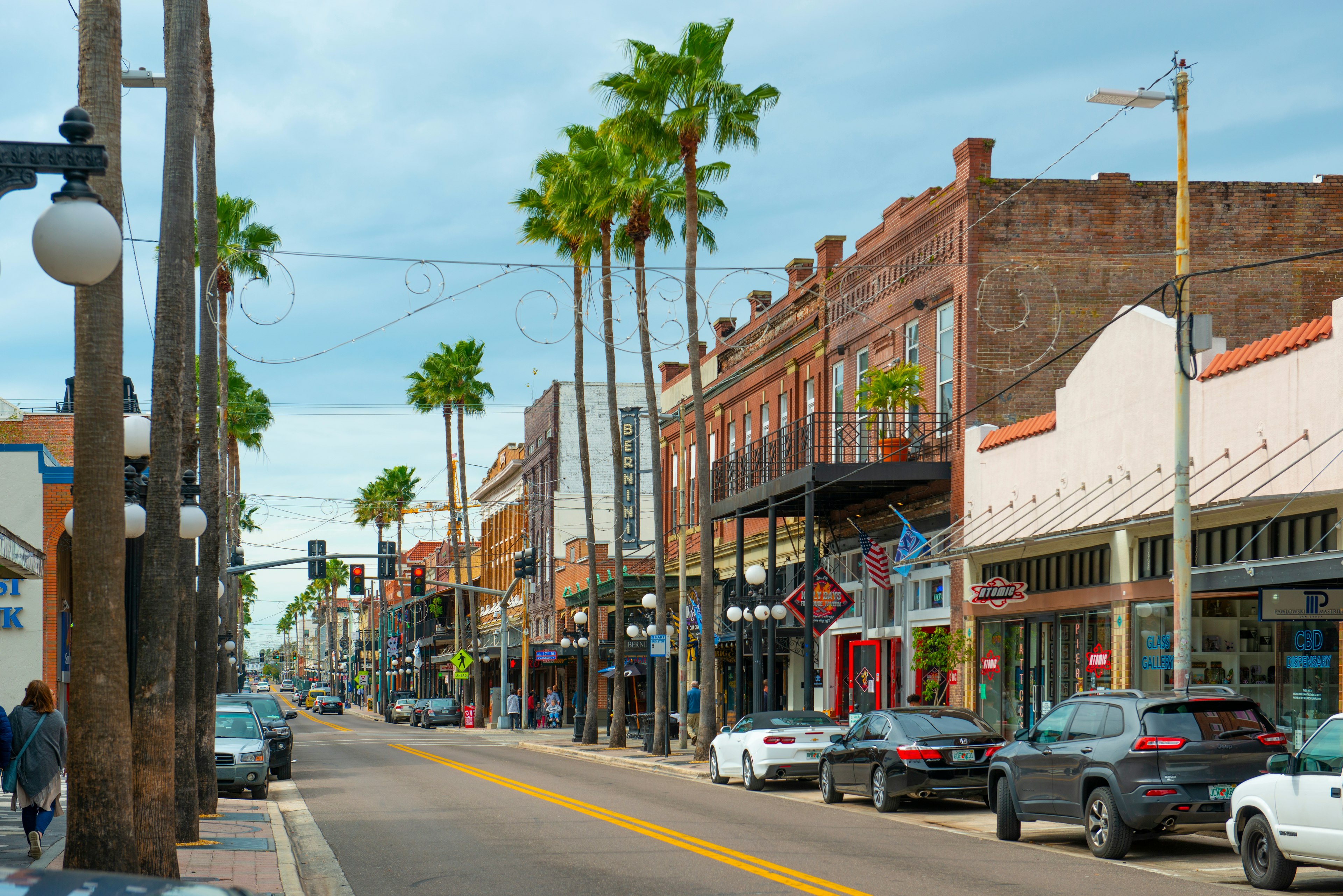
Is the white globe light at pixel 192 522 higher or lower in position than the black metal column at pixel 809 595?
higher

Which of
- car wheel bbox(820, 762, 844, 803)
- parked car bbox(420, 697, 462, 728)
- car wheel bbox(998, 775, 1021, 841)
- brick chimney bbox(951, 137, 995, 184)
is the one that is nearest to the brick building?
brick chimney bbox(951, 137, 995, 184)

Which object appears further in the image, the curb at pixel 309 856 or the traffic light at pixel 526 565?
the traffic light at pixel 526 565

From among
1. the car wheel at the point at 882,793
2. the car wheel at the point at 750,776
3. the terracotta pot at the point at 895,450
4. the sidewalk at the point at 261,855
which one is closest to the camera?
the sidewalk at the point at 261,855

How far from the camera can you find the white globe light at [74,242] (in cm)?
751

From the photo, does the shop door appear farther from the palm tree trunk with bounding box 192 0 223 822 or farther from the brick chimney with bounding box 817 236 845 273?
the palm tree trunk with bounding box 192 0 223 822

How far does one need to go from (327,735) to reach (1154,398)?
40.4 m

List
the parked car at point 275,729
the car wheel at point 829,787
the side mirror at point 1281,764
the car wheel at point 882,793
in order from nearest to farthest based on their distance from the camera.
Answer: the side mirror at point 1281,764 → the car wheel at point 882,793 → the car wheel at point 829,787 → the parked car at point 275,729

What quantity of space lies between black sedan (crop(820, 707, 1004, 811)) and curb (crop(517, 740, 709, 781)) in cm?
835

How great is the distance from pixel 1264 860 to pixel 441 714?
57723mm

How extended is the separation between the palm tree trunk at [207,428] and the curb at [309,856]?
3.86 ft

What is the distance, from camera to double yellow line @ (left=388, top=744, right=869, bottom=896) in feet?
41.9

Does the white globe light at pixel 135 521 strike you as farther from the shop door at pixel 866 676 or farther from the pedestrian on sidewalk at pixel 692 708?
the pedestrian on sidewalk at pixel 692 708

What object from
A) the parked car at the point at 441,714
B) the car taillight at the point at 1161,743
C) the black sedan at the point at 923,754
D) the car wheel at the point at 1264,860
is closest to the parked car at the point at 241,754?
the black sedan at the point at 923,754

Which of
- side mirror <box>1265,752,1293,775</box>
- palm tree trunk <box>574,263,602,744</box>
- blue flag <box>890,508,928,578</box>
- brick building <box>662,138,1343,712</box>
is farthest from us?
palm tree trunk <box>574,263,602,744</box>
